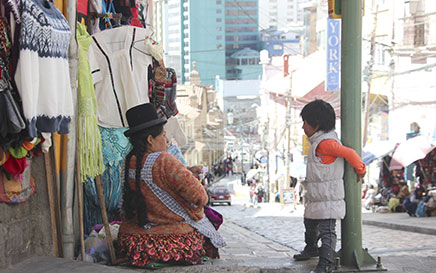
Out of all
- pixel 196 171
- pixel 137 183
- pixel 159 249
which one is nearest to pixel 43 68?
pixel 137 183

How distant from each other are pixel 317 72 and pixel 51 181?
130 ft

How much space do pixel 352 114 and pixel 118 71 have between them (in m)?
2.38

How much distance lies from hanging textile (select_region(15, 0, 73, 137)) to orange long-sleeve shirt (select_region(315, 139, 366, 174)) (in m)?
1.99

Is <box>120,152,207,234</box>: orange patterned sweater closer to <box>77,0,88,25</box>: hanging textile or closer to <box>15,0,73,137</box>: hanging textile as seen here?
<box>15,0,73,137</box>: hanging textile

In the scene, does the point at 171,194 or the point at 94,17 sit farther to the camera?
the point at 94,17

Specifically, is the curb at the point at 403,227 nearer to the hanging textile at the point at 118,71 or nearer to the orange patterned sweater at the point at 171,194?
the hanging textile at the point at 118,71

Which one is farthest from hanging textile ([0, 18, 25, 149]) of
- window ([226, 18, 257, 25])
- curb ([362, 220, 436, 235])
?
window ([226, 18, 257, 25])

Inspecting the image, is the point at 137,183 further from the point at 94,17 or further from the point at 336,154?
the point at 94,17

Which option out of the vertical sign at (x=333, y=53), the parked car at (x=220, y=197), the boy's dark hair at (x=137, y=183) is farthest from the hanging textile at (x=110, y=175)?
the parked car at (x=220, y=197)

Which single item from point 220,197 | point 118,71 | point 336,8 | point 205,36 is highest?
point 205,36

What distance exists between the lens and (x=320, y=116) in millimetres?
4965

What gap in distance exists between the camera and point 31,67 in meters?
3.95

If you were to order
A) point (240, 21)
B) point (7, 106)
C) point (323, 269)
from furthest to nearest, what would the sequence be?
1. point (240, 21)
2. point (323, 269)
3. point (7, 106)

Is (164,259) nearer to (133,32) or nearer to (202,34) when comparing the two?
(133,32)
